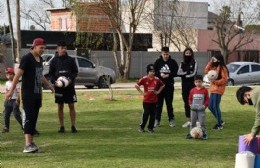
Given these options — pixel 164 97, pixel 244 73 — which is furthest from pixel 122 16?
pixel 164 97

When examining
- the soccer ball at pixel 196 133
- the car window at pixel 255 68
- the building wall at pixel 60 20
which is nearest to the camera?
the soccer ball at pixel 196 133

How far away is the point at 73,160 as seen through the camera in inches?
343

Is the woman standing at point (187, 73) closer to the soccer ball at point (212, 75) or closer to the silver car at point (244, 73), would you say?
the soccer ball at point (212, 75)

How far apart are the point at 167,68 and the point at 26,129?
4.76 metres

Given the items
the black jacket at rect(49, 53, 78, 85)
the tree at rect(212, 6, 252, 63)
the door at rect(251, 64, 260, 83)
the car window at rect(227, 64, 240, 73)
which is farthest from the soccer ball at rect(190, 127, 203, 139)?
the tree at rect(212, 6, 252, 63)

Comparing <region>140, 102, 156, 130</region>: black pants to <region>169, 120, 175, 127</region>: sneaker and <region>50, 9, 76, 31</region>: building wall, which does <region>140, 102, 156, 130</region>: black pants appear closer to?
<region>169, 120, 175, 127</region>: sneaker

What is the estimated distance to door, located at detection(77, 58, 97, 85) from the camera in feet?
92.9

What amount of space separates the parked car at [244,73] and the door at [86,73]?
7911 millimetres

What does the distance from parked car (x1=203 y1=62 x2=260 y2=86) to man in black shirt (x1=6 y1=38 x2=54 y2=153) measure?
22.3 metres

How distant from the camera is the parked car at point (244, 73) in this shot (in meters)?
31.3

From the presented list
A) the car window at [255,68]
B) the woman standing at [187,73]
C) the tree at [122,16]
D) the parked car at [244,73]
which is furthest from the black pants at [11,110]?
the tree at [122,16]

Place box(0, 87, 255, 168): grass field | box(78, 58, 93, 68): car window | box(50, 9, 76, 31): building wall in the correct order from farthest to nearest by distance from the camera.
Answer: box(50, 9, 76, 31): building wall
box(78, 58, 93, 68): car window
box(0, 87, 255, 168): grass field

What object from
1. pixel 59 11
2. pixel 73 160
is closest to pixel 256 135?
pixel 73 160

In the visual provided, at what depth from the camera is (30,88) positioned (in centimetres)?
959
